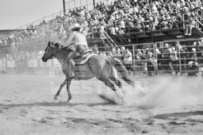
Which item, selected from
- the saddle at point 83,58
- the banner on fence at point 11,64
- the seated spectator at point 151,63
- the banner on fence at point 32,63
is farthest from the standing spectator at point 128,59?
the banner on fence at point 11,64

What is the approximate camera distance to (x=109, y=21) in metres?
20.1

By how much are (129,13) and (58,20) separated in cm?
850

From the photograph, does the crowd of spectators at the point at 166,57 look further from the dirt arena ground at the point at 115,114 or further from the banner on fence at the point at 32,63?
the banner on fence at the point at 32,63

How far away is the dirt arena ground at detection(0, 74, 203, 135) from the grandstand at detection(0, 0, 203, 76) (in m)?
3.85

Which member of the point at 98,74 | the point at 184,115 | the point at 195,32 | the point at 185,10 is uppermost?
the point at 185,10

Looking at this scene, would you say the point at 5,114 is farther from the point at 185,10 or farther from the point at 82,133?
the point at 185,10

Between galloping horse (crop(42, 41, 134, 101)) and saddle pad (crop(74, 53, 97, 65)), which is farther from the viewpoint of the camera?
saddle pad (crop(74, 53, 97, 65))

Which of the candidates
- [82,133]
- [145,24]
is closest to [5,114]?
[82,133]

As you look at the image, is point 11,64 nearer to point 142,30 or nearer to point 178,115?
point 142,30

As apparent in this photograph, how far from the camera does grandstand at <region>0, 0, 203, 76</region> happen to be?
583 inches

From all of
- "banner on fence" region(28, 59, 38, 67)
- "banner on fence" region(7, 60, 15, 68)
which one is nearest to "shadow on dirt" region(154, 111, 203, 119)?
"banner on fence" region(28, 59, 38, 67)

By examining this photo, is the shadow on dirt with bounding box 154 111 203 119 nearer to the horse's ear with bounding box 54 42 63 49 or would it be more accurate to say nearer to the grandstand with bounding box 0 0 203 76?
the horse's ear with bounding box 54 42 63 49

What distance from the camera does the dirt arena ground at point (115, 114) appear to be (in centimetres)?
540

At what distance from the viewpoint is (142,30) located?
59.1 ft
